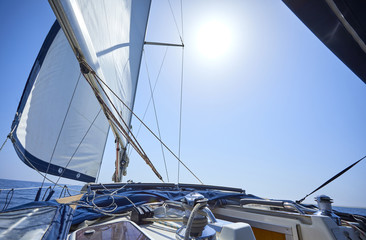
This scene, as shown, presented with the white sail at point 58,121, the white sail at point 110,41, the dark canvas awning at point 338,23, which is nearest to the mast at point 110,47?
the white sail at point 110,41

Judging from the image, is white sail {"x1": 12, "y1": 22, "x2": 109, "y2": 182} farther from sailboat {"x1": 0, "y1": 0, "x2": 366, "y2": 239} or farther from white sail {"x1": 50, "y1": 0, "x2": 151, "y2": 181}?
white sail {"x1": 50, "y1": 0, "x2": 151, "y2": 181}

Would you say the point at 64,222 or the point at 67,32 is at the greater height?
the point at 67,32

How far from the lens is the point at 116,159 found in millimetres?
4773

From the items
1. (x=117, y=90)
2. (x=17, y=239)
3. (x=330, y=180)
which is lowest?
(x=17, y=239)

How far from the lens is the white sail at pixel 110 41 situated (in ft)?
6.98

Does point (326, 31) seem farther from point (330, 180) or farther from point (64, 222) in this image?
point (64, 222)

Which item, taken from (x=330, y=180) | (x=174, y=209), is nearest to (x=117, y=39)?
(x=174, y=209)

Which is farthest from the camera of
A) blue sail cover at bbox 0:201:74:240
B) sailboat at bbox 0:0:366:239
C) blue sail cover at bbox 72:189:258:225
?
blue sail cover at bbox 72:189:258:225

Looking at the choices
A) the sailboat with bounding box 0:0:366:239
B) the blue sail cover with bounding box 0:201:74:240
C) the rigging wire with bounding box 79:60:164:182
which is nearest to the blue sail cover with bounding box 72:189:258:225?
the sailboat with bounding box 0:0:366:239

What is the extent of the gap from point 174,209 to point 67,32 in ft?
8.02

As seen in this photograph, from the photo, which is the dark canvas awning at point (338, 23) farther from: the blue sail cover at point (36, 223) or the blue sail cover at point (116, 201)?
the blue sail cover at point (36, 223)

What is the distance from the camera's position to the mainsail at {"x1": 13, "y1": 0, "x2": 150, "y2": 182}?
2986 millimetres

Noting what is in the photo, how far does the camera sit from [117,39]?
4023 mm

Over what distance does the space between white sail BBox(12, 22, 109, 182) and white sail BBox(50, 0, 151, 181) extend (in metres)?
0.89
